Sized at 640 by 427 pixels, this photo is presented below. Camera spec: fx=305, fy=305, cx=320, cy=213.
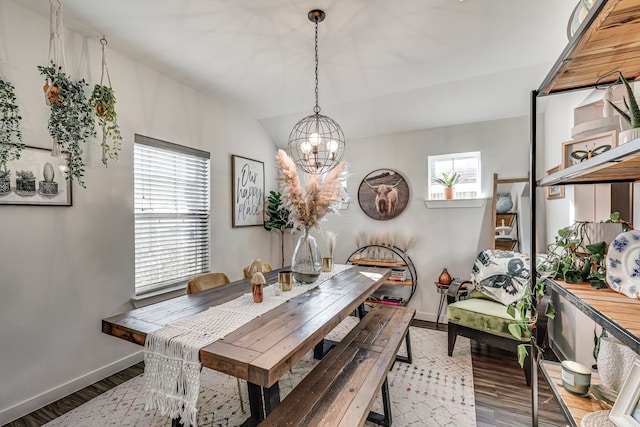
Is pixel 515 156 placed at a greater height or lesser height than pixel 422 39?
lesser

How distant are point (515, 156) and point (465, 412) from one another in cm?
274

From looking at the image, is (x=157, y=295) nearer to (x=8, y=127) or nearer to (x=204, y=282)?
(x=204, y=282)

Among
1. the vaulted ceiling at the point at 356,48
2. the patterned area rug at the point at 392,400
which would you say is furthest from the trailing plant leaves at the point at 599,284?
the vaulted ceiling at the point at 356,48

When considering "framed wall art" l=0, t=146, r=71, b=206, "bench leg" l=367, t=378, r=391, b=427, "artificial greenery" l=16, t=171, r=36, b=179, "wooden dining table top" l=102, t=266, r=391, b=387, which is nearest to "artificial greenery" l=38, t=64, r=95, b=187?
"framed wall art" l=0, t=146, r=71, b=206

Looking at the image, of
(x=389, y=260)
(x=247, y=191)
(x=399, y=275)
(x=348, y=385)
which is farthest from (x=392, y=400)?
(x=247, y=191)

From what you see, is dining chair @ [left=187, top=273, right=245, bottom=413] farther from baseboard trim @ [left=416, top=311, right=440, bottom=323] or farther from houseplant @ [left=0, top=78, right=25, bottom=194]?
baseboard trim @ [left=416, top=311, right=440, bottom=323]

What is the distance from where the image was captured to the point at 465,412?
206 centimetres

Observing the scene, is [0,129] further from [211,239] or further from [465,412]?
[465,412]

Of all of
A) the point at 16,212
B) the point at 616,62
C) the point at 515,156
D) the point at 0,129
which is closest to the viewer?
the point at 616,62

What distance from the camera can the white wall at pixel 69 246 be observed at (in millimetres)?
2014

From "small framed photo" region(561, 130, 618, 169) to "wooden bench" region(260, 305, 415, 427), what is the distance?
143 cm

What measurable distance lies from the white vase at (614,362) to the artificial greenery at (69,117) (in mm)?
3004

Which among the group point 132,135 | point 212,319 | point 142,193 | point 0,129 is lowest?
point 212,319

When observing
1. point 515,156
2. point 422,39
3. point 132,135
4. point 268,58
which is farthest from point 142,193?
point 515,156
